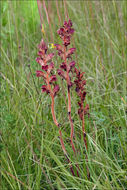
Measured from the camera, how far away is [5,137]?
1.69 metres

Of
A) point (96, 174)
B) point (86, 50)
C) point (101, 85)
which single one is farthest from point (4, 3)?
point (96, 174)

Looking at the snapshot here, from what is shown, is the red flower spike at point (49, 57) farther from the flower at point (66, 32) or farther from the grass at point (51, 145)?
the grass at point (51, 145)

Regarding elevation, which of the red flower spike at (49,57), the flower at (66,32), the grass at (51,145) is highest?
the flower at (66,32)

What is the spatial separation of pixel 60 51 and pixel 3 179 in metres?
0.76

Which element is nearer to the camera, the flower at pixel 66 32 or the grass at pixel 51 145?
the flower at pixel 66 32

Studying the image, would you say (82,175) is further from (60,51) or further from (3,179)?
(60,51)

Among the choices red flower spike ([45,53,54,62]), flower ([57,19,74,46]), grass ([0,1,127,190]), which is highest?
flower ([57,19,74,46])

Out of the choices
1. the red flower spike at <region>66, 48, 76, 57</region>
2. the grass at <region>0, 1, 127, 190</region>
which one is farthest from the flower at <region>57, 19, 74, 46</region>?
the grass at <region>0, 1, 127, 190</region>

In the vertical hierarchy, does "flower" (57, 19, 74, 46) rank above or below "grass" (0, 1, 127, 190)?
above

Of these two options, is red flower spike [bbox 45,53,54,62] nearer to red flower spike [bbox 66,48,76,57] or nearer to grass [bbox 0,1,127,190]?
red flower spike [bbox 66,48,76,57]

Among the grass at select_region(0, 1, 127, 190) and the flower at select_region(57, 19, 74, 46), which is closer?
the flower at select_region(57, 19, 74, 46)

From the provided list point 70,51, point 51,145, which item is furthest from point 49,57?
point 51,145

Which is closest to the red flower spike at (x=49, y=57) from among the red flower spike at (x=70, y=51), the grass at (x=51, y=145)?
the red flower spike at (x=70, y=51)

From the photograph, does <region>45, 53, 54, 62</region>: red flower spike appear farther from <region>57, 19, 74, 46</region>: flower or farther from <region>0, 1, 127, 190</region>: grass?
<region>0, 1, 127, 190</region>: grass
